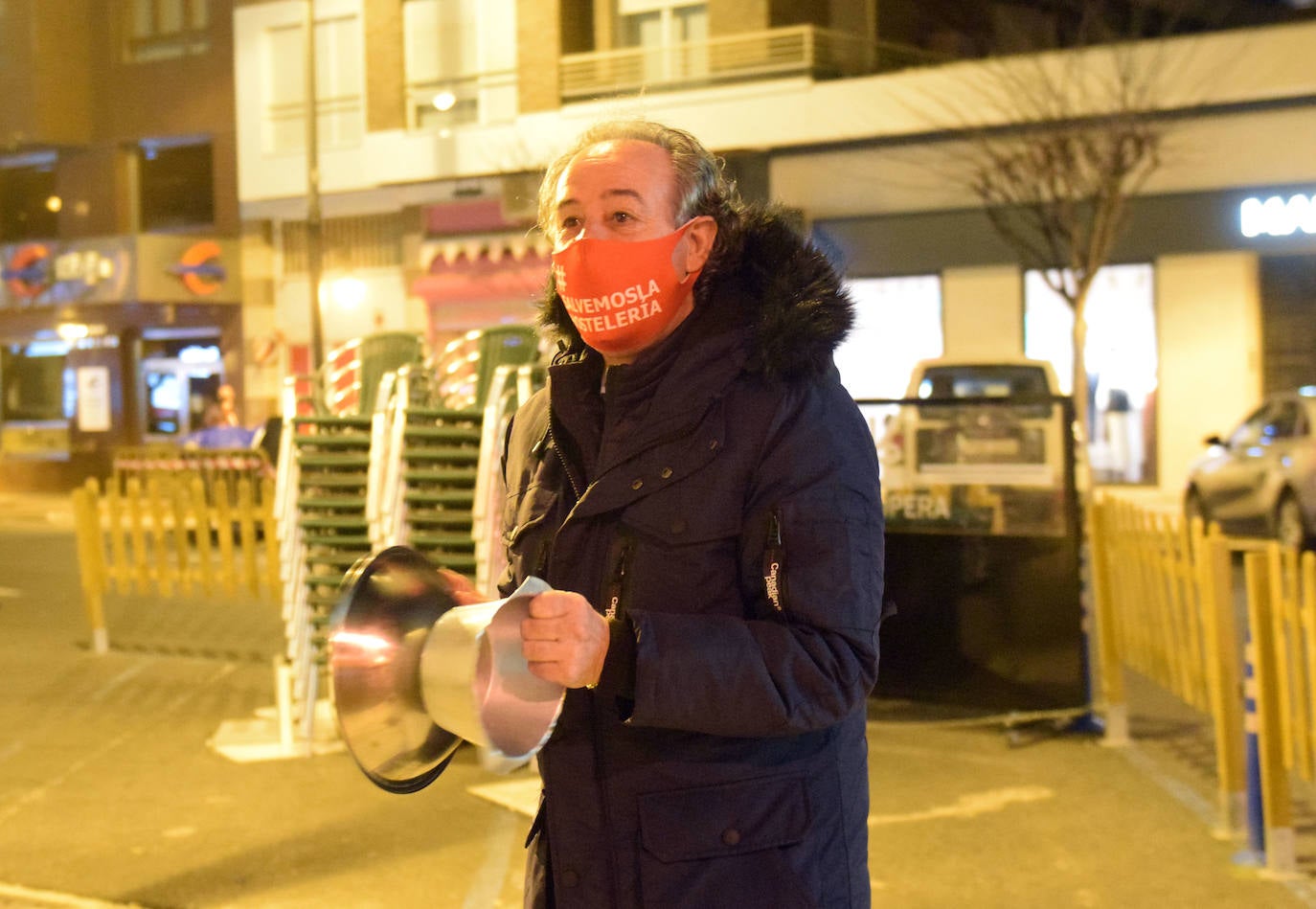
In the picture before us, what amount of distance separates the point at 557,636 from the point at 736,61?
21285 mm

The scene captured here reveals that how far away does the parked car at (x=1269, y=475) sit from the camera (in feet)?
42.4

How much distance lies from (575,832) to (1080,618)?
5.28 metres

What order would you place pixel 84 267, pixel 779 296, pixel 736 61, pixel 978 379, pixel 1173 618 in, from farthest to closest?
1. pixel 84 267
2. pixel 736 61
3. pixel 978 379
4. pixel 1173 618
5. pixel 779 296

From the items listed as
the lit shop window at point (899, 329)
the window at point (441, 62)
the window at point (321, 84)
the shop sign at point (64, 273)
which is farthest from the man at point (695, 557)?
the shop sign at point (64, 273)

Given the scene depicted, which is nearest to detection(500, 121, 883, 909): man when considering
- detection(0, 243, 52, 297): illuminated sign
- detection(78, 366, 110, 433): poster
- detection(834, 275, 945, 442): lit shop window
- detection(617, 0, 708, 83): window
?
Answer: detection(834, 275, 945, 442): lit shop window

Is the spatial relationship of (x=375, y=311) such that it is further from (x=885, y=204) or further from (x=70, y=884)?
(x=70, y=884)

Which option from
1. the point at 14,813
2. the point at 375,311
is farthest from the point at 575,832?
the point at 375,311

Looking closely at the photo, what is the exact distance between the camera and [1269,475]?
1334 centimetres

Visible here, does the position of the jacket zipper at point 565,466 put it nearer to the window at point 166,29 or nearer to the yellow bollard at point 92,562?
the yellow bollard at point 92,562

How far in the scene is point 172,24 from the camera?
96.6ft

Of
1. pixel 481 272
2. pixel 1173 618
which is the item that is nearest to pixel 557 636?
pixel 1173 618

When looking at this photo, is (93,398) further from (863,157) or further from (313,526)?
(313,526)

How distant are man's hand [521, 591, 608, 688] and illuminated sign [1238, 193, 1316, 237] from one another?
775 inches

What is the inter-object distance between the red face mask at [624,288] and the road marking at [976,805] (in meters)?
4.07
